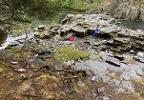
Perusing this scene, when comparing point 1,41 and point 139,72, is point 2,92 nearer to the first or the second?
point 139,72

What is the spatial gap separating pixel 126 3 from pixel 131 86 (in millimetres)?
30222

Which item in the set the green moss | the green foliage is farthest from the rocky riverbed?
the green foliage

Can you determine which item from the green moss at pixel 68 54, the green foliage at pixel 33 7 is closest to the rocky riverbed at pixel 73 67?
the green moss at pixel 68 54

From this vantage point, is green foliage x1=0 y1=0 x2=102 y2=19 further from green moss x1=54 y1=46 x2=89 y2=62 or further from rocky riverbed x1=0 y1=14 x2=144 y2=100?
green moss x1=54 y1=46 x2=89 y2=62

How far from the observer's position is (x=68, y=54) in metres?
14.2

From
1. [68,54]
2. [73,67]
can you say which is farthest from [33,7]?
[68,54]

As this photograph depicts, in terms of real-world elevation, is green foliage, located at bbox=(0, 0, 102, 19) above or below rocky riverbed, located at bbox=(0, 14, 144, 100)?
above

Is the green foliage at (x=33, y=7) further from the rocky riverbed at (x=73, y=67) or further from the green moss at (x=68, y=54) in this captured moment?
the green moss at (x=68, y=54)

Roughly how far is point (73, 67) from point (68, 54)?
84.2 inches

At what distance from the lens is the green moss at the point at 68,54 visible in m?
13.6

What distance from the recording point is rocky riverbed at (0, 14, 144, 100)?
9.62m

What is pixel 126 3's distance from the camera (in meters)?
39.0

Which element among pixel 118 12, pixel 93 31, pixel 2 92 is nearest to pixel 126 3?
pixel 118 12

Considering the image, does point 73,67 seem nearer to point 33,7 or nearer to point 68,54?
point 68,54
